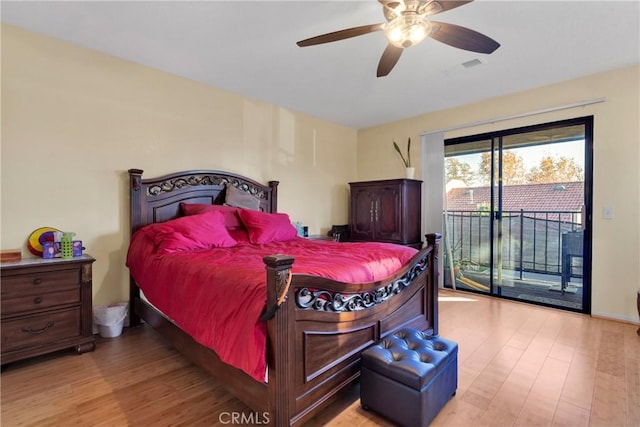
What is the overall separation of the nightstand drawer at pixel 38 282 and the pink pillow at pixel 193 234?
630 mm

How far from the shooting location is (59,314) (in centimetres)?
229

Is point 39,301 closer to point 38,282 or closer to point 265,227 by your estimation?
point 38,282

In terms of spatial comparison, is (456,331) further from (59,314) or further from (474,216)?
(59,314)

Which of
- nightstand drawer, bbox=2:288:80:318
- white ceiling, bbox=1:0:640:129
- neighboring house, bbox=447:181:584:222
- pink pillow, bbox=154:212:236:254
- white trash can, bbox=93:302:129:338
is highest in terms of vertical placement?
white ceiling, bbox=1:0:640:129

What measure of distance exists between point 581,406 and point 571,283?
93.6 inches

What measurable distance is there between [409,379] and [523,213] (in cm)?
325

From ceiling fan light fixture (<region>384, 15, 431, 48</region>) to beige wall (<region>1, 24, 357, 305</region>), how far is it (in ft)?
7.99

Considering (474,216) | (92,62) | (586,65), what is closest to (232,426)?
(92,62)

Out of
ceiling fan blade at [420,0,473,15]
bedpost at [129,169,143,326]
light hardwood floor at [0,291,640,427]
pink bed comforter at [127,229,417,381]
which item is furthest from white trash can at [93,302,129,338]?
ceiling fan blade at [420,0,473,15]

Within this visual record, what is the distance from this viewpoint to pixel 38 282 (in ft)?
7.22

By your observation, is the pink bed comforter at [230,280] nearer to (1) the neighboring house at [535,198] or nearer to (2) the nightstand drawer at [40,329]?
(2) the nightstand drawer at [40,329]

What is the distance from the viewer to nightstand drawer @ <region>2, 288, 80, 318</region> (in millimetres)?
2096

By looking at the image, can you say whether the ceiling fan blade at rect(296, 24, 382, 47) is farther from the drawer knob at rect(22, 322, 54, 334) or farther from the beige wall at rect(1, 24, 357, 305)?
the drawer knob at rect(22, 322, 54, 334)

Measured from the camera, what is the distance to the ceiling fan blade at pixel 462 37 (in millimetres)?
1866
